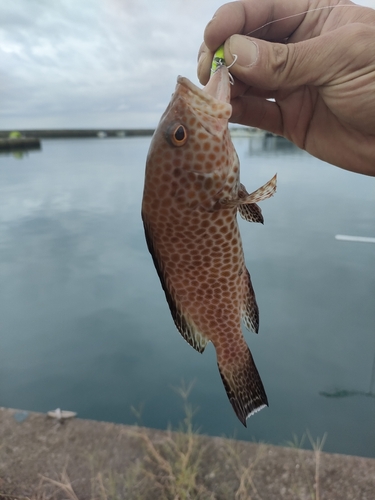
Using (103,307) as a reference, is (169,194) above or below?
above

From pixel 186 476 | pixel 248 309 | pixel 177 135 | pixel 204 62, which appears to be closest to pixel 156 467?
pixel 186 476

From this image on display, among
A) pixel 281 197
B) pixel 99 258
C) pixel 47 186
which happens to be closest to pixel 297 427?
pixel 99 258

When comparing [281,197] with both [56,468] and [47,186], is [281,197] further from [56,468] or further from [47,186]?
[56,468]

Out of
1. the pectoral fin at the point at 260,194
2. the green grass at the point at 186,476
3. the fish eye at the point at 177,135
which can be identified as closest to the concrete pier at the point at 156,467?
the green grass at the point at 186,476

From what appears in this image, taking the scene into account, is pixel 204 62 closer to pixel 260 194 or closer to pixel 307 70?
pixel 307 70

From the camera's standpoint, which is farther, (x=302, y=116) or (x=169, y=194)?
(x=302, y=116)

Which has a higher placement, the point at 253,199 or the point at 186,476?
the point at 253,199

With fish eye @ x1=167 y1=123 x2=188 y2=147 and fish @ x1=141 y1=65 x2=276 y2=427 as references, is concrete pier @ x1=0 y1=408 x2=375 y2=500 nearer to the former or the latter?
fish @ x1=141 y1=65 x2=276 y2=427
